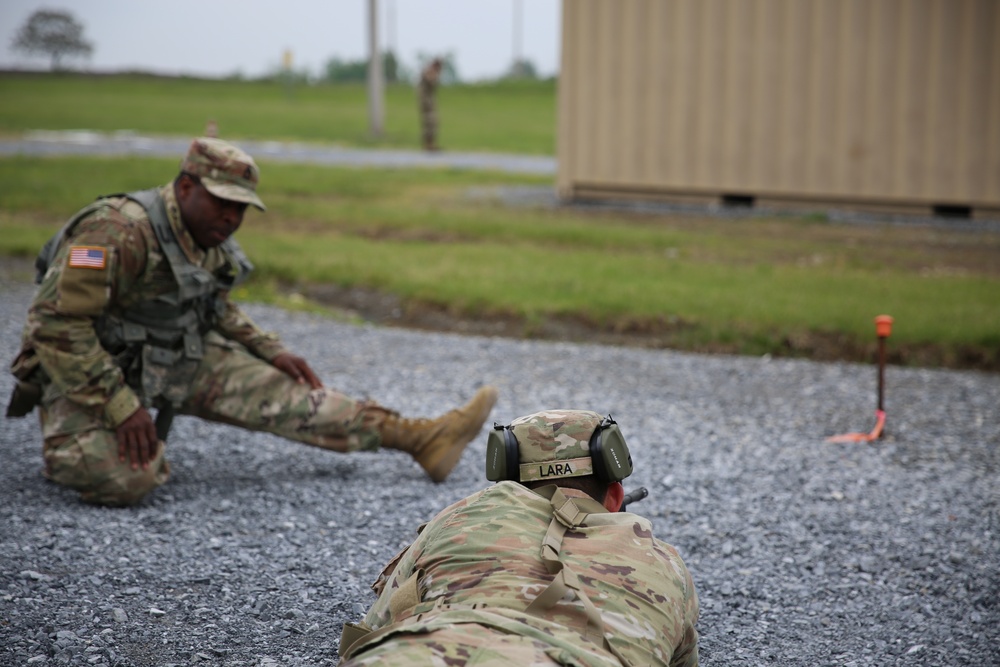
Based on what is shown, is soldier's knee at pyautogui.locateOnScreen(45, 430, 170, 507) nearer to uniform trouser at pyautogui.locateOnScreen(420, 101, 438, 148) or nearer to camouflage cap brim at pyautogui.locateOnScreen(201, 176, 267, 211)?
camouflage cap brim at pyautogui.locateOnScreen(201, 176, 267, 211)

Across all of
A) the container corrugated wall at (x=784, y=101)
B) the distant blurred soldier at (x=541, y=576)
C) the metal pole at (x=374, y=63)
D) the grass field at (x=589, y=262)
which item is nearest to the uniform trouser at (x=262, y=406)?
the distant blurred soldier at (x=541, y=576)

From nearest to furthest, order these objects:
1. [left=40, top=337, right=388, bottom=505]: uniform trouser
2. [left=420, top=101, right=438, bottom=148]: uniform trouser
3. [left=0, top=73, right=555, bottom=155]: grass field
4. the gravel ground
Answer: the gravel ground < [left=40, top=337, right=388, bottom=505]: uniform trouser < [left=420, top=101, right=438, bottom=148]: uniform trouser < [left=0, top=73, right=555, bottom=155]: grass field

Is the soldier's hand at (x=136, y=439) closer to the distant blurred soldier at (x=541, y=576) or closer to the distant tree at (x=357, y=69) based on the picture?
the distant blurred soldier at (x=541, y=576)

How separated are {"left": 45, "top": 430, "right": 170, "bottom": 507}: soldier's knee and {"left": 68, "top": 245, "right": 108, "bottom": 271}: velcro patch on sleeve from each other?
0.71 meters

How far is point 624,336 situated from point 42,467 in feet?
15.4

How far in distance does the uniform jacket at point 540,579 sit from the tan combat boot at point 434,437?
2142 mm

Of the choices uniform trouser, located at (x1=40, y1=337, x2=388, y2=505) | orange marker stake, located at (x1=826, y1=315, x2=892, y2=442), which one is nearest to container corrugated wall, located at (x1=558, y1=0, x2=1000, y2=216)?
orange marker stake, located at (x1=826, y1=315, x2=892, y2=442)

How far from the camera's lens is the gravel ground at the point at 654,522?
3.50 meters

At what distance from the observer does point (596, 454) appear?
2752mm

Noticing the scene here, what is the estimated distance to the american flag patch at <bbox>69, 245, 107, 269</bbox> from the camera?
436cm

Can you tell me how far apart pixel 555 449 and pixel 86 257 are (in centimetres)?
250

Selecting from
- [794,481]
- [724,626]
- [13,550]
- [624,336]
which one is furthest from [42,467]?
[624,336]

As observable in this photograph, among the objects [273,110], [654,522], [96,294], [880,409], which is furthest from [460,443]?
[273,110]

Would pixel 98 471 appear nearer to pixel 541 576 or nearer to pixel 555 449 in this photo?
pixel 555 449
